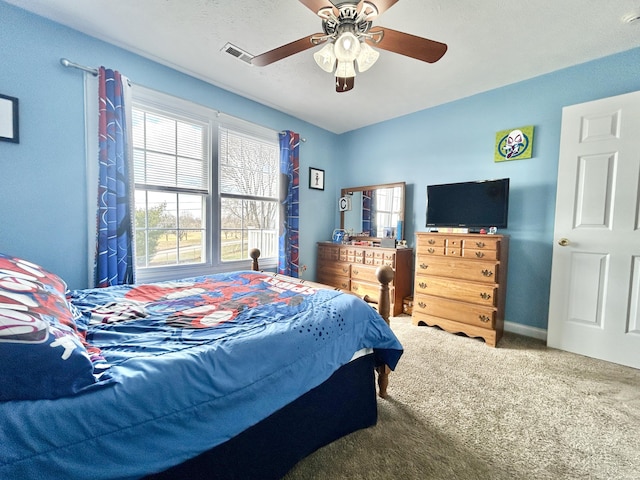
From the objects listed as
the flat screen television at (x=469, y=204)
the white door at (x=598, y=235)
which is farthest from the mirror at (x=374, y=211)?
the white door at (x=598, y=235)

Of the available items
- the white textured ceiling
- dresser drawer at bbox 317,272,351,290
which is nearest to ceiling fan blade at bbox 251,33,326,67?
the white textured ceiling

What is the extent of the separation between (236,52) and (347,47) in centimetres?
128

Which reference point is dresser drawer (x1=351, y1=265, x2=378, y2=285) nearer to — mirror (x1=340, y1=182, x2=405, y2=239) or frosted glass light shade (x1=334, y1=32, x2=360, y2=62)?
mirror (x1=340, y1=182, x2=405, y2=239)

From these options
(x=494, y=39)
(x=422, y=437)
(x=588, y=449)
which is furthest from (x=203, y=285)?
(x=494, y=39)

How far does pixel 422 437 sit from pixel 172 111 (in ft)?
10.9

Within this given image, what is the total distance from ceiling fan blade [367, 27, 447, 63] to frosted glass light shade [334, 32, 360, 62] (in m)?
0.13

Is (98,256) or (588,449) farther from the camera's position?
(98,256)

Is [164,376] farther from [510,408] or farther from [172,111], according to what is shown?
[172,111]

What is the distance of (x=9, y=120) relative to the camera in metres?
1.82

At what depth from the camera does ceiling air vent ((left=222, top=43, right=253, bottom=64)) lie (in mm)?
2227

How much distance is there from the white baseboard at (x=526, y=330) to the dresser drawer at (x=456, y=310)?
585 mm

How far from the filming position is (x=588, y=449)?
1.34 meters

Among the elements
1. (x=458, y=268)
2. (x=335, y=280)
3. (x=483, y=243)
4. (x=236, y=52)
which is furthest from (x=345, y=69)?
(x=335, y=280)

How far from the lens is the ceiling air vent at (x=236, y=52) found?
2.23 meters
